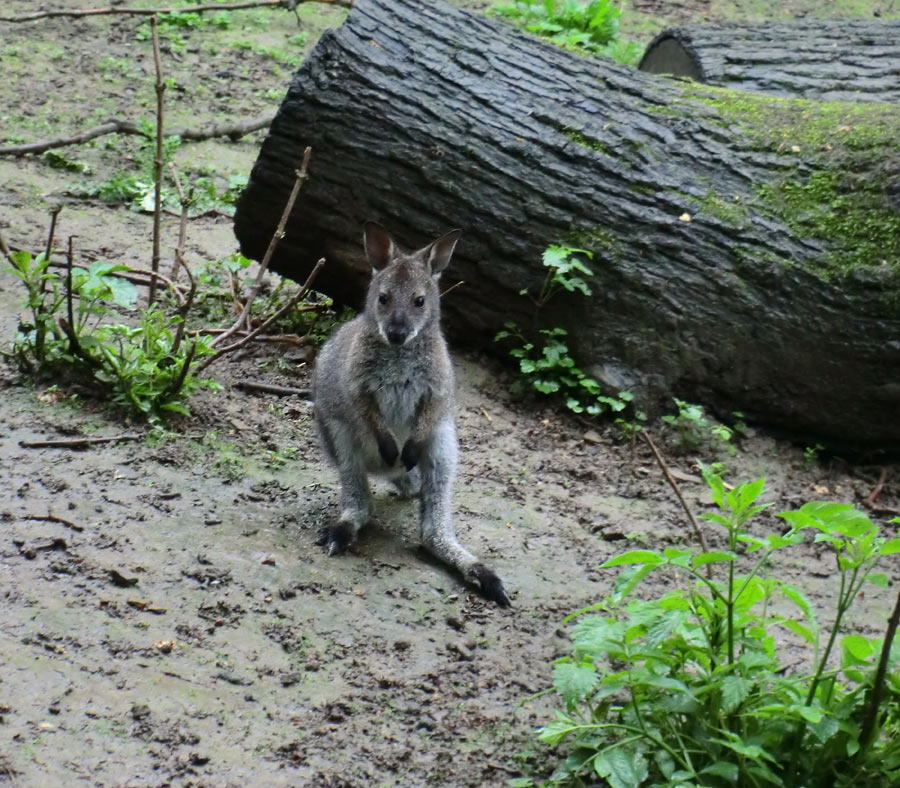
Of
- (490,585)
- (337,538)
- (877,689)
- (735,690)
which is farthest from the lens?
(337,538)

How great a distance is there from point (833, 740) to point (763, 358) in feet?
11.4

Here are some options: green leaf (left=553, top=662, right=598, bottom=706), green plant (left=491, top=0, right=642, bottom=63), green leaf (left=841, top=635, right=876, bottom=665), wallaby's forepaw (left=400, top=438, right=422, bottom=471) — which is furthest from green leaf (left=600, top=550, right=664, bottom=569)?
green plant (left=491, top=0, right=642, bottom=63)

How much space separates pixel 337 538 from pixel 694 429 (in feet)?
7.84

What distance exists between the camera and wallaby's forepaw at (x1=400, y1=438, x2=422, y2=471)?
511 cm

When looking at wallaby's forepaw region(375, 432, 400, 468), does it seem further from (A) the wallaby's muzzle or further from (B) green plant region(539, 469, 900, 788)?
(B) green plant region(539, 469, 900, 788)

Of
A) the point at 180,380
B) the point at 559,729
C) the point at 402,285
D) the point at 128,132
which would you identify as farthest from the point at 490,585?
the point at 128,132

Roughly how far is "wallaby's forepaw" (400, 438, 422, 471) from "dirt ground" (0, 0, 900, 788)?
375 millimetres

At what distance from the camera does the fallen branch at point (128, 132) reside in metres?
8.34

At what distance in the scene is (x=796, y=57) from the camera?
794 cm

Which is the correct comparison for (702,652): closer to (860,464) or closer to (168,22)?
(860,464)

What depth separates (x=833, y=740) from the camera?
300 cm

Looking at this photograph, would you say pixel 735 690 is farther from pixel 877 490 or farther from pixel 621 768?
pixel 877 490

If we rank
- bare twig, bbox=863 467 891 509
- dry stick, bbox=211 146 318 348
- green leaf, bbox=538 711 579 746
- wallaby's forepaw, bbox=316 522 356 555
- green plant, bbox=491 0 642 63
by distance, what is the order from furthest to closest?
green plant, bbox=491 0 642 63, bare twig, bbox=863 467 891 509, dry stick, bbox=211 146 318 348, wallaby's forepaw, bbox=316 522 356 555, green leaf, bbox=538 711 579 746

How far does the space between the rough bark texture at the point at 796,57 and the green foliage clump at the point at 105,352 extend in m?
4.46
